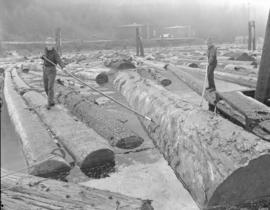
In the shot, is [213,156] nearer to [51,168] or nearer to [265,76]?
[51,168]

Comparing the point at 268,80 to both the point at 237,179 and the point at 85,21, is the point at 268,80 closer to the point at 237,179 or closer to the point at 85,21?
the point at 237,179

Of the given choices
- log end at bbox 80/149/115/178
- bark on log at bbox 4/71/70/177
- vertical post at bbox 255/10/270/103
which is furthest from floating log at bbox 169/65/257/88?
log end at bbox 80/149/115/178

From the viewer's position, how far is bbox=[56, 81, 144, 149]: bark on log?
22.4 ft

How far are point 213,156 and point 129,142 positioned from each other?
2645 millimetres

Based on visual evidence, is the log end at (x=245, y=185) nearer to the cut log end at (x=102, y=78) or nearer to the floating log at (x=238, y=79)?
the floating log at (x=238, y=79)

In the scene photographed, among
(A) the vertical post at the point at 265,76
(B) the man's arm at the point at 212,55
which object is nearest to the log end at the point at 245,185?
(A) the vertical post at the point at 265,76

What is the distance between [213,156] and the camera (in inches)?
175

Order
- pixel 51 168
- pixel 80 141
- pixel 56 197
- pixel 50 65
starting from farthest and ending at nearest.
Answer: pixel 50 65 → pixel 80 141 → pixel 51 168 → pixel 56 197

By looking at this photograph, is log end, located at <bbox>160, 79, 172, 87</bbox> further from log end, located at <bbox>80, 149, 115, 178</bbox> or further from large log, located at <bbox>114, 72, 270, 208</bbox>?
log end, located at <bbox>80, 149, 115, 178</bbox>

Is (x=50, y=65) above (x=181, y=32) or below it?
below

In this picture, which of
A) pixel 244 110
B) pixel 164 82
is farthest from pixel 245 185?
pixel 164 82

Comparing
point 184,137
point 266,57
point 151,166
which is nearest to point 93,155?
point 151,166

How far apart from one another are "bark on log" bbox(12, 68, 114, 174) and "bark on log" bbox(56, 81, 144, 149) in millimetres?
380

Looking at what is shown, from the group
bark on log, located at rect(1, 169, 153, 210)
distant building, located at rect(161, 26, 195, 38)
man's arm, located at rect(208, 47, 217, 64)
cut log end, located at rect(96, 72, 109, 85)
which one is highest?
distant building, located at rect(161, 26, 195, 38)
